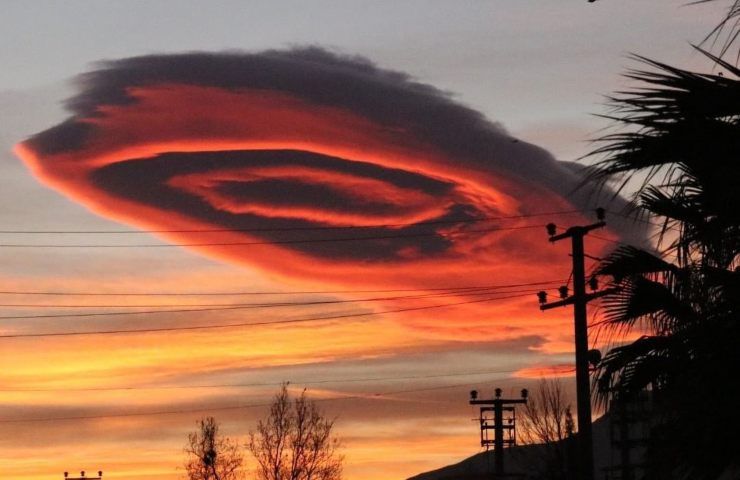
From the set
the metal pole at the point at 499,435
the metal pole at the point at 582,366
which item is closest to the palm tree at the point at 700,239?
the metal pole at the point at 582,366

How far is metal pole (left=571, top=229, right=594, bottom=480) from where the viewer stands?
35469mm

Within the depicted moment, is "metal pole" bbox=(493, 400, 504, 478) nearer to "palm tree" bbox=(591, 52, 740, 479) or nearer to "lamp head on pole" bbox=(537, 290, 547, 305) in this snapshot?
"lamp head on pole" bbox=(537, 290, 547, 305)

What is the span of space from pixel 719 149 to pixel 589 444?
2502cm

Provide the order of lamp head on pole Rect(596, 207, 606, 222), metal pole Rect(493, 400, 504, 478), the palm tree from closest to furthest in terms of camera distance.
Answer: the palm tree
lamp head on pole Rect(596, 207, 606, 222)
metal pole Rect(493, 400, 504, 478)

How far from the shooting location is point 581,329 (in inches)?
1517

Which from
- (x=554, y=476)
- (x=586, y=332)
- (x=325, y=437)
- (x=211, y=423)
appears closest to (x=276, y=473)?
(x=325, y=437)

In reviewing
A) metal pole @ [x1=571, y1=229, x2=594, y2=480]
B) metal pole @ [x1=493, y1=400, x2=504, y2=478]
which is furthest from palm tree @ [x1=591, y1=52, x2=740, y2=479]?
metal pole @ [x1=493, y1=400, x2=504, y2=478]

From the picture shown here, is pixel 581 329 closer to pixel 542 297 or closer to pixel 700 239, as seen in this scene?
pixel 542 297

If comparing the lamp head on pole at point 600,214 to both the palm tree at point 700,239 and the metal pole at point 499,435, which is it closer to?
the palm tree at point 700,239

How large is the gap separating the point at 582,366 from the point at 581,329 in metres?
1.90

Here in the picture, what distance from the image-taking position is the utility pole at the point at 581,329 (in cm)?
→ 3556

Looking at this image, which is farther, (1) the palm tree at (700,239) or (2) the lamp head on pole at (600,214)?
(2) the lamp head on pole at (600,214)

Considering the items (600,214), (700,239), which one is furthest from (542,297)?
(700,239)

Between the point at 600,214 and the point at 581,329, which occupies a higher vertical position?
the point at 600,214
